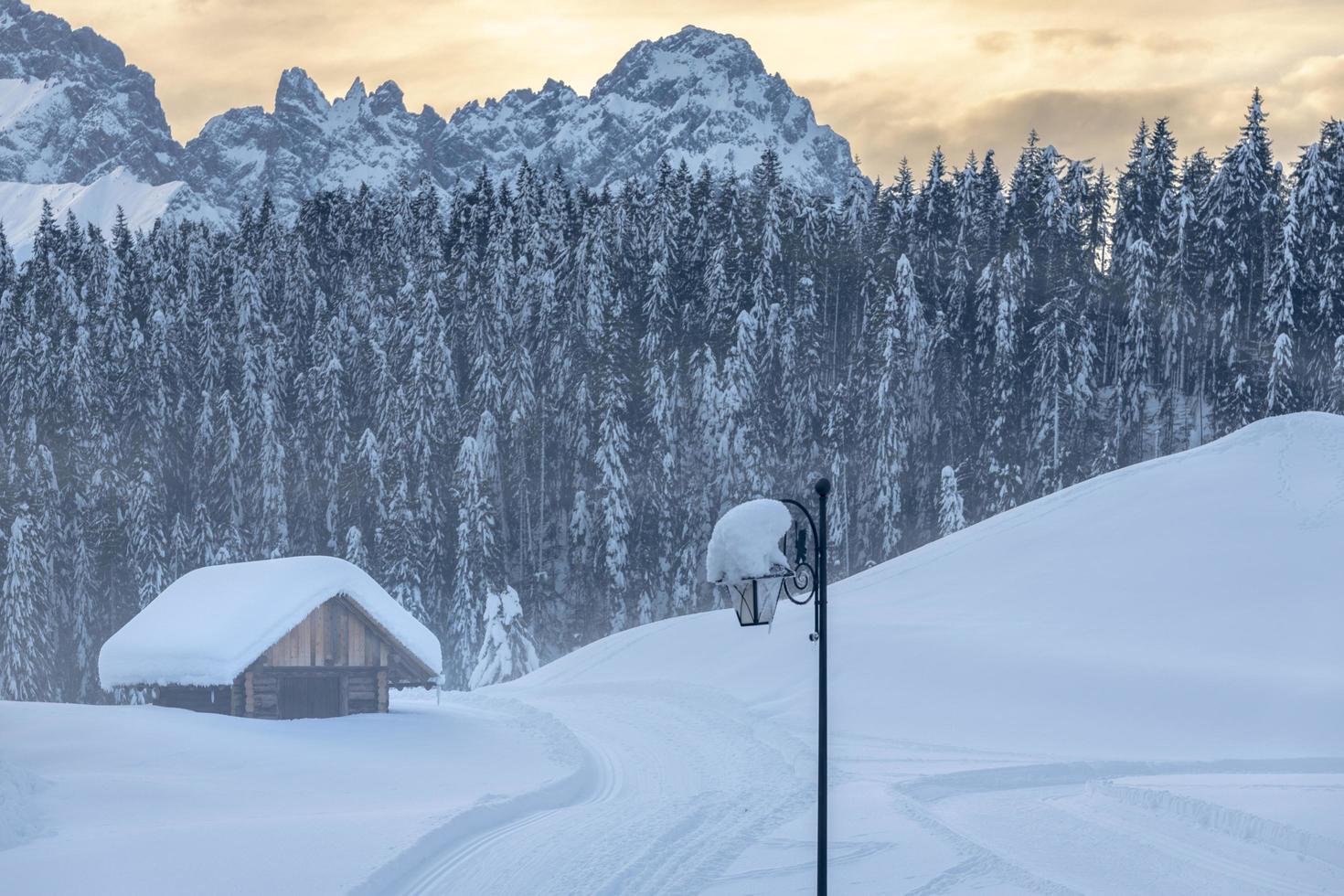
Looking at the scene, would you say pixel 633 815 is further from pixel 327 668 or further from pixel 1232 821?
pixel 327 668

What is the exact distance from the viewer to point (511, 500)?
85.3m

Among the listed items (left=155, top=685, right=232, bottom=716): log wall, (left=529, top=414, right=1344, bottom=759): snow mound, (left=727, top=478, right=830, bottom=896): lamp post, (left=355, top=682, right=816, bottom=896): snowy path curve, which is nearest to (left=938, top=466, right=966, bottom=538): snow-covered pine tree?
(left=529, top=414, right=1344, bottom=759): snow mound

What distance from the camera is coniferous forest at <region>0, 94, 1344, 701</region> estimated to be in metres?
76.1

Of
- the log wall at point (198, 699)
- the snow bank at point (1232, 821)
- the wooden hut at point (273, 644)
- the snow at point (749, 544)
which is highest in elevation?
the snow at point (749, 544)

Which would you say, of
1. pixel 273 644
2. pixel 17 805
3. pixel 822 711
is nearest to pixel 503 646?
pixel 273 644

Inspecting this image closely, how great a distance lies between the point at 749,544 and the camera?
17.0 m

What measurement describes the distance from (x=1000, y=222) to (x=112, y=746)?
67.9 metres

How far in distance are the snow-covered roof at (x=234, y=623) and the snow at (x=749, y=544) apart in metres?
20.8

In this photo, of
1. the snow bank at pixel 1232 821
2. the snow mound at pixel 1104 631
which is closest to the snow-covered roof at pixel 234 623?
the snow mound at pixel 1104 631

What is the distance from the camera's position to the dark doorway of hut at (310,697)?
38825 mm

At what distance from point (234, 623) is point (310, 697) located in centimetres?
568

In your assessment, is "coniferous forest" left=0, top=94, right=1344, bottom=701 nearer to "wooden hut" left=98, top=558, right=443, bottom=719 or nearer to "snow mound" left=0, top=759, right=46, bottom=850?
"wooden hut" left=98, top=558, right=443, bottom=719

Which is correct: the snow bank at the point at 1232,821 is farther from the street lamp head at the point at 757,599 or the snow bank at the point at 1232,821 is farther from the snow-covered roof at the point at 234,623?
the snow-covered roof at the point at 234,623

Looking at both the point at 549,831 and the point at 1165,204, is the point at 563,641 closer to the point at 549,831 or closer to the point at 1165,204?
the point at 1165,204
